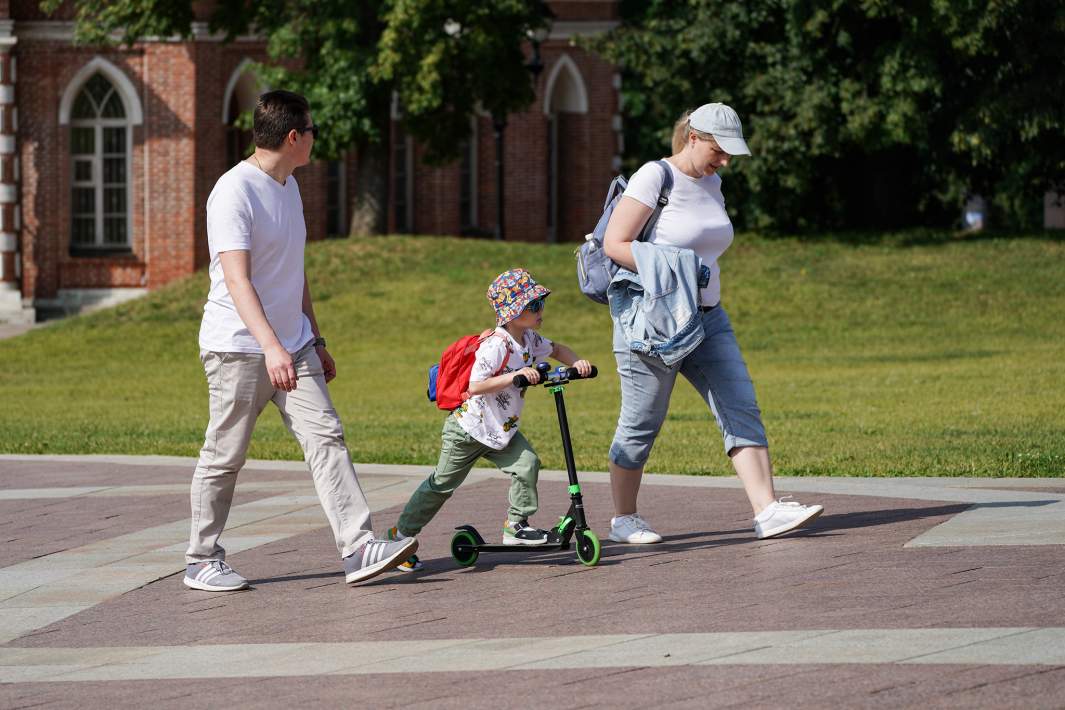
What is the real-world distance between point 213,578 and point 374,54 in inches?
953

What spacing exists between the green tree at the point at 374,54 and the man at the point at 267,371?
22439 mm

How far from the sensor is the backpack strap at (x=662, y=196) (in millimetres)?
8125

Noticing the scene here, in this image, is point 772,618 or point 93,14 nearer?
point 772,618

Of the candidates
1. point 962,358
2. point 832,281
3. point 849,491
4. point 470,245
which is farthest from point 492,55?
point 849,491

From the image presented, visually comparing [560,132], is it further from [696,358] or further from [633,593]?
[633,593]

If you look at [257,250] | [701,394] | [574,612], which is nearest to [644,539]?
[701,394]

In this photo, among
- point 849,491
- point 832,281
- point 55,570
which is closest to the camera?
point 55,570

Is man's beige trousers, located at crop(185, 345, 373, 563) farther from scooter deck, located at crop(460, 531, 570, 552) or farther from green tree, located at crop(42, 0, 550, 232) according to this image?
green tree, located at crop(42, 0, 550, 232)

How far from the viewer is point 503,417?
26.1ft

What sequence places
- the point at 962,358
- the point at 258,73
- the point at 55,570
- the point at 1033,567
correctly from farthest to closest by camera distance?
the point at 258,73, the point at 962,358, the point at 55,570, the point at 1033,567

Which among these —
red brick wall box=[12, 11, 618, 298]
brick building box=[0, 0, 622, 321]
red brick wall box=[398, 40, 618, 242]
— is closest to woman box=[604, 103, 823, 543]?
brick building box=[0, 0, 622, 321]

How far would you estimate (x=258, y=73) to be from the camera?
32156 millimetres

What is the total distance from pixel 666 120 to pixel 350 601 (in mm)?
30666

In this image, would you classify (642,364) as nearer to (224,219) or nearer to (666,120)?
(224,219)
